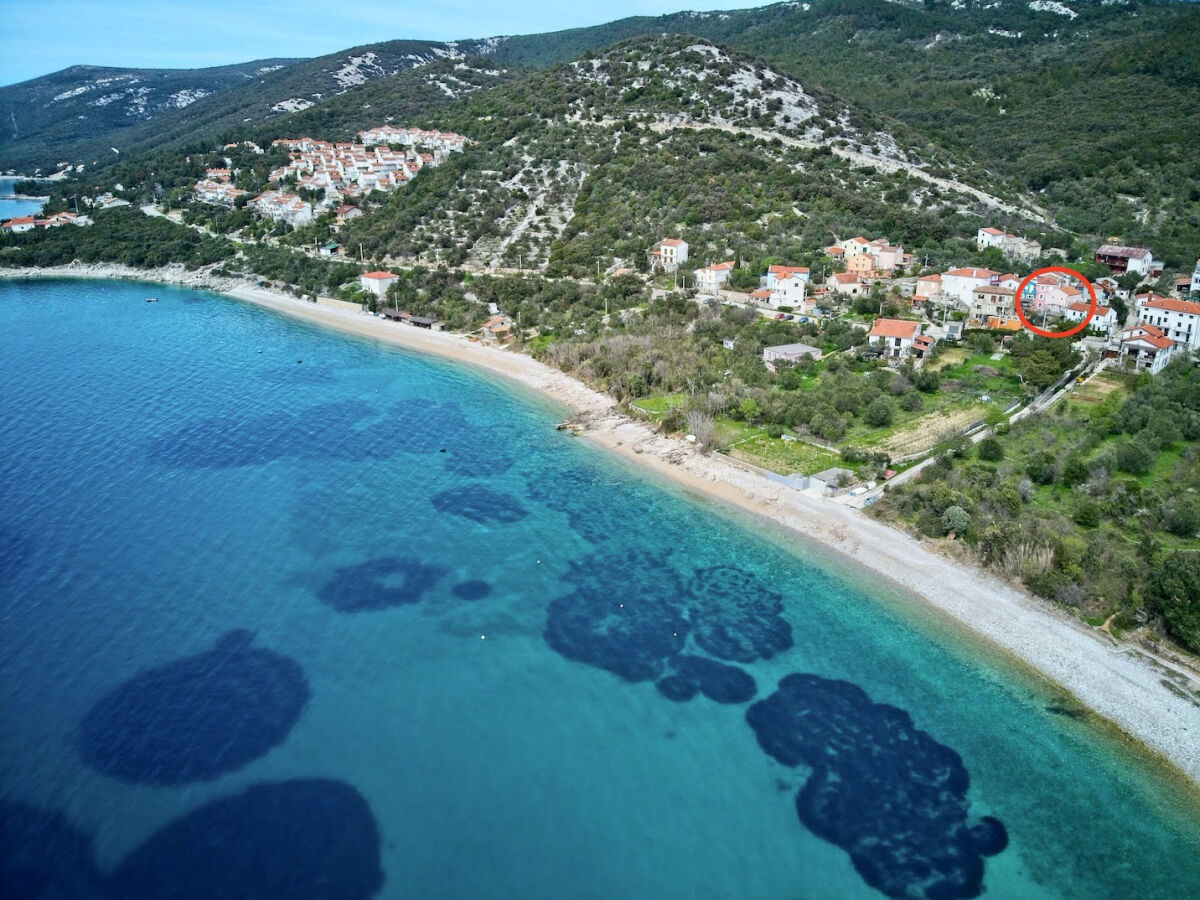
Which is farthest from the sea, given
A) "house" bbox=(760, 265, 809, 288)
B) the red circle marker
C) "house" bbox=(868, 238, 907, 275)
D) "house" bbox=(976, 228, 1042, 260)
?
the red circle marker

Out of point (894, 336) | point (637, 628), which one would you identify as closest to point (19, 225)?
point (894, 336)

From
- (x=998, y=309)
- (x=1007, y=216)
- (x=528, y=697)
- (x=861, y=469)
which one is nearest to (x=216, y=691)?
(x=528, y=697)

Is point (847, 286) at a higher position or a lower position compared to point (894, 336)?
higher

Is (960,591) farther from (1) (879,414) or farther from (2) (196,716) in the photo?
(2) (196,716)

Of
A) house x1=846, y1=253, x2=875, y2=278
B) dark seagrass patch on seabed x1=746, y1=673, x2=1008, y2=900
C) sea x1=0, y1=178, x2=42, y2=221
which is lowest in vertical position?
dark seagrass patch on seabed x1=746, y1=673, x2=1008, y2=900

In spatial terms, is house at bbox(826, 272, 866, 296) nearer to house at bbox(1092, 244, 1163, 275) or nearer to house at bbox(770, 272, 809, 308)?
house at bbox(770, 272, 809, 308)

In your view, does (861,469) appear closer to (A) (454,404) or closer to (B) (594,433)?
(B) (594,433)
